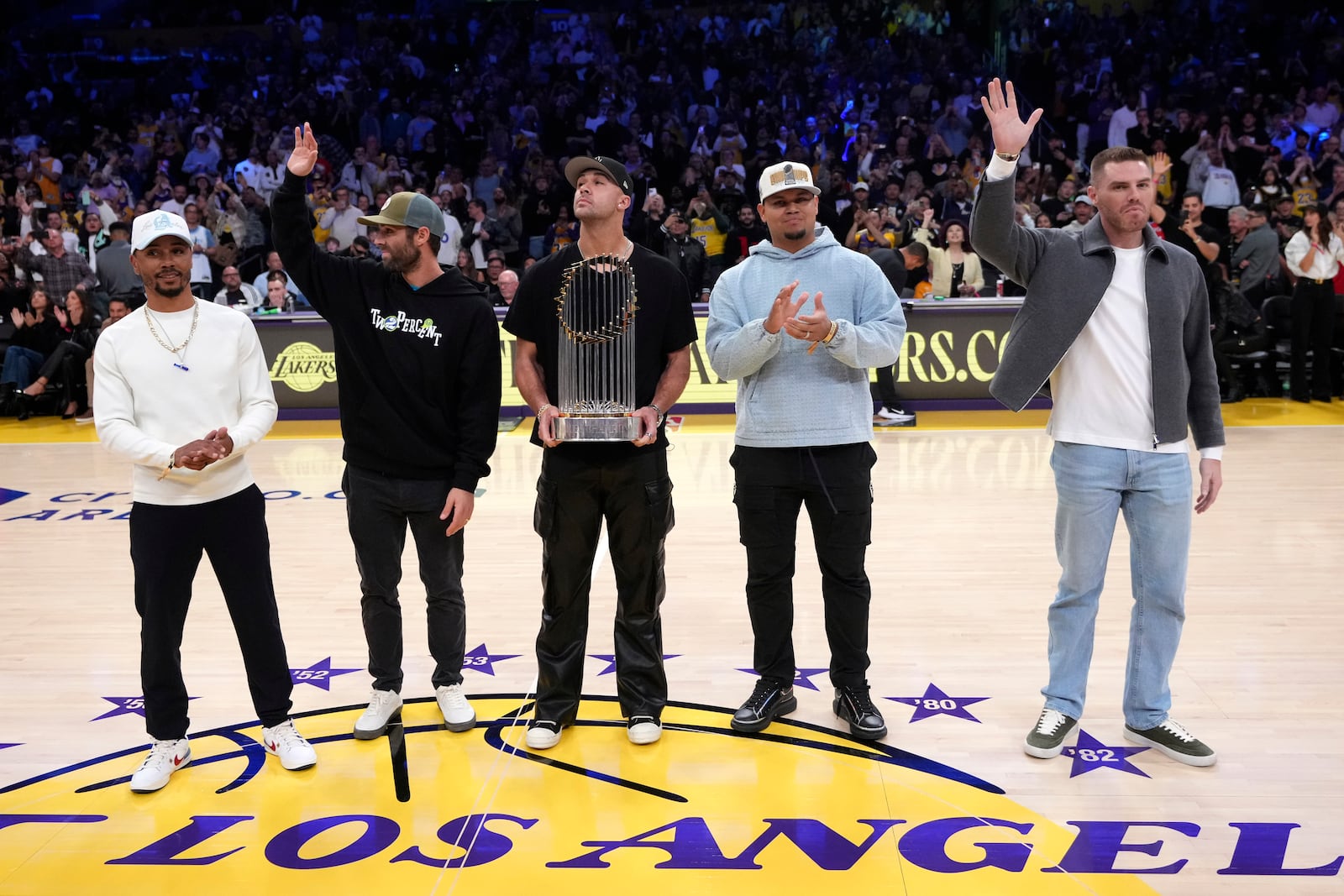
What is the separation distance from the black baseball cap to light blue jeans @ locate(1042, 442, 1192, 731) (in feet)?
5.91

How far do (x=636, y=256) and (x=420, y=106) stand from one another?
16.3 m

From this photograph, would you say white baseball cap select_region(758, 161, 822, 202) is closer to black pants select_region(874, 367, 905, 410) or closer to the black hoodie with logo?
the black hoodie with logo

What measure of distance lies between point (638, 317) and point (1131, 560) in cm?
193

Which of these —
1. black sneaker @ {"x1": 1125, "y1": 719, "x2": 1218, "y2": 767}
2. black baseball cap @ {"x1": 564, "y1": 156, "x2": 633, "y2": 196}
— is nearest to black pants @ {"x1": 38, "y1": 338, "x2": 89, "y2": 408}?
black baseball cap @ {"x1": 564, "y1": 156, "x2": 633, "y2": 196}

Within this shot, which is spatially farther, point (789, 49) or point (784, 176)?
point (789, 49)

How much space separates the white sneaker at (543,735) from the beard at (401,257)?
1720 millimetres

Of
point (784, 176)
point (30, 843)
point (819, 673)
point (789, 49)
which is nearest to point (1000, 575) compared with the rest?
point (819, 673)

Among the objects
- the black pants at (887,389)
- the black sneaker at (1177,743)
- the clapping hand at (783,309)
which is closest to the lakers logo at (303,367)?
the black pants at (887,389)

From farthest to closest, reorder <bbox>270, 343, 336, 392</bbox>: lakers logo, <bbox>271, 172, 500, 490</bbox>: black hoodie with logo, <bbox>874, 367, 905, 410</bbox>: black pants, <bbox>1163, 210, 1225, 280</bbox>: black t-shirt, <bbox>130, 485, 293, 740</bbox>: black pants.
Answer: <bbox>270, 343, 336, 392</bbox>: lakers logo
<bbox>874, 367, 905, 410</bbox>: black pants
<bbox>1163, 210, 1225, 280</bbox>: black t-shirt
<bbox>271, 172, 500, 490</bbox>: black hoodie with logo
<bbox>130, 485, 293, 740</bbox>: black pants

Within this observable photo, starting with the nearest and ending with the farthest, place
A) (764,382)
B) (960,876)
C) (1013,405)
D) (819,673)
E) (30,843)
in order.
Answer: (960,876) → (30,843) → (1013,405) → (764,382) → (819,673)

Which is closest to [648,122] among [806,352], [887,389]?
[887,389]

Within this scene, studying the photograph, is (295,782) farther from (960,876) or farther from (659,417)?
(960,876)

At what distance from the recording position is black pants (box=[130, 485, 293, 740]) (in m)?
4.00

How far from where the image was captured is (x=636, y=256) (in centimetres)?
441
